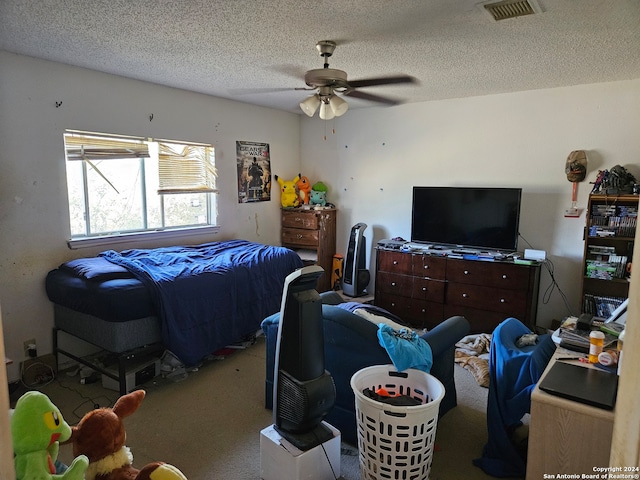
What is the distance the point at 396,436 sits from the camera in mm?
1736

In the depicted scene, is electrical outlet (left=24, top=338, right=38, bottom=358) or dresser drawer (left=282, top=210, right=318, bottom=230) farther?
dresser drawer (left=282, top=210, right=318, bottom=230)

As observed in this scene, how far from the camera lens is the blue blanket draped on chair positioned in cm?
196

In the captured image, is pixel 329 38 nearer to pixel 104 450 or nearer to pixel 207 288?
pixel 207 288

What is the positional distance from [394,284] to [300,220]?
1514 mm

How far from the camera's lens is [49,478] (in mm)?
1111

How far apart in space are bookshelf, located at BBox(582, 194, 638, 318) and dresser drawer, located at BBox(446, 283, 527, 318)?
52 cm

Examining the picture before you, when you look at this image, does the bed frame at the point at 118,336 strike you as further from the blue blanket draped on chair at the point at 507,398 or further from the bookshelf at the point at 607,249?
the bookshelf at the point at 607,249

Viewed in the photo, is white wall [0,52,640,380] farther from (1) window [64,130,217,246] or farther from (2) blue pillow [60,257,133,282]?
(2) blue pillow [60,257,133,282]

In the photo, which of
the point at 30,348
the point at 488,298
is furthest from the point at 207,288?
the point at 488,298

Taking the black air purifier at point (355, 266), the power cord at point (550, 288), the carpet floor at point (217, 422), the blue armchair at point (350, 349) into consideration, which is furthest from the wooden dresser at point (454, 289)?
the blue armchair at point (350, 349)

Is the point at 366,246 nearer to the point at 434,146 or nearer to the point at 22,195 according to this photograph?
the point at 434,146

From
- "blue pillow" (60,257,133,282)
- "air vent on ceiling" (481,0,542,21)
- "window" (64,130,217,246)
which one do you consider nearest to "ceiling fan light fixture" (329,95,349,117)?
"air vent on ceiling" (481,0,542,21)

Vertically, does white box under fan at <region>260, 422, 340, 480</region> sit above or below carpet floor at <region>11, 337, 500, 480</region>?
above

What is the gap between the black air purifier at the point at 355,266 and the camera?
485cm
